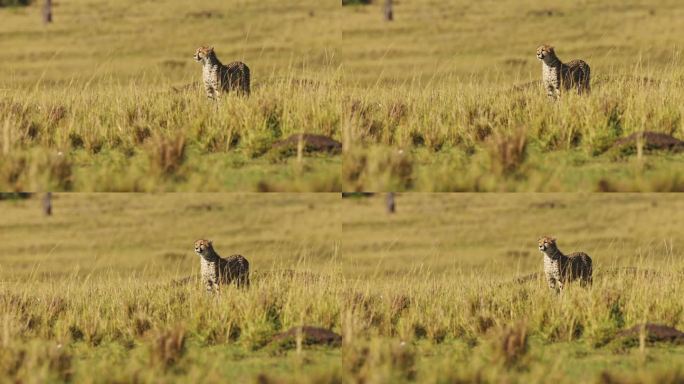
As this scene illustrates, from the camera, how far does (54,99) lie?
54.0 feet

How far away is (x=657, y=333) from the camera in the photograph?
15438mm

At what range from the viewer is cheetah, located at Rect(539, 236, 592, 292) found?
55.4 ft

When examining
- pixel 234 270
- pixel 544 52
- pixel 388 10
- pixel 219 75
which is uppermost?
pixel 388 10

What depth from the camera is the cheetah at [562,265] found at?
665 inches

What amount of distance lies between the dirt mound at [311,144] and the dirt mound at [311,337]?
1.98 metres

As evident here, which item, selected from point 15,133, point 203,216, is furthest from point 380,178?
point 203,216

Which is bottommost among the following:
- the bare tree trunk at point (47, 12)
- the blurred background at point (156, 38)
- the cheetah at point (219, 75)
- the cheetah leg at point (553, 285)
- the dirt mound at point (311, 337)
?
the dirt mound at point (311, 337)

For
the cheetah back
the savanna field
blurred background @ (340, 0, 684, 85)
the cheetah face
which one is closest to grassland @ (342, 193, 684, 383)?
the savanna field

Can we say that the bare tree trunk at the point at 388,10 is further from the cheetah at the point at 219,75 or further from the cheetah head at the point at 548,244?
the cheetah head at the point at 548,244

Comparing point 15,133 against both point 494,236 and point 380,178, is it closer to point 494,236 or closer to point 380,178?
point 380,178

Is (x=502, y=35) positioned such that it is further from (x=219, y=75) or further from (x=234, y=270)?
(x=234, y=270)

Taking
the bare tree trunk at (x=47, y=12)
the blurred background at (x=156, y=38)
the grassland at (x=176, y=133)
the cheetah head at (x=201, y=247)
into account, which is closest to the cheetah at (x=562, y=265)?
the grassland at (x=176, y=133)

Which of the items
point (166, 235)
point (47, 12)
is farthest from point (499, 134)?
point (47, 12)

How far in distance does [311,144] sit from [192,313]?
7.90 feet
